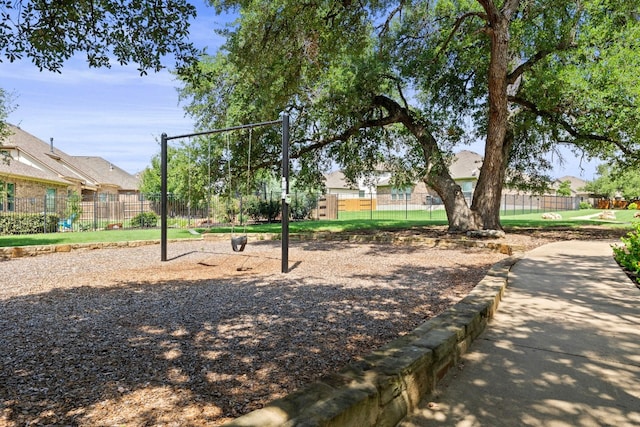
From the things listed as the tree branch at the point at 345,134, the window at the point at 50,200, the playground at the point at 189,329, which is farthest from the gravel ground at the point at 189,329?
the window at the point at 50,200

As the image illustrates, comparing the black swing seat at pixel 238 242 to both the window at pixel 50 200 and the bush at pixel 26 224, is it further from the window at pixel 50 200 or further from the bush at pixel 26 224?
the window at pixel 50 200

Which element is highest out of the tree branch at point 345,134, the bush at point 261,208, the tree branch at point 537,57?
the tree branch at point 537,57

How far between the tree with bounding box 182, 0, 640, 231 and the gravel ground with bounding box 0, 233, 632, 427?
4900mm

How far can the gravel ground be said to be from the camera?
232cm

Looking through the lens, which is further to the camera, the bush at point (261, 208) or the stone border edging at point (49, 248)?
the bush at point (261, 208)

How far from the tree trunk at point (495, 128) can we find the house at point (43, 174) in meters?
14.8

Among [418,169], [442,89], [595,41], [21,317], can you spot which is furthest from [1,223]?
[595,41]

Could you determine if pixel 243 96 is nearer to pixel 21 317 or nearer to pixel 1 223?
pixel 21 317

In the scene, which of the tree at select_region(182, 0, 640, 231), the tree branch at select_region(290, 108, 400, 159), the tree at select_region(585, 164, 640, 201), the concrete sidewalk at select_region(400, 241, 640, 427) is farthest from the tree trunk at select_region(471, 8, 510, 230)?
the tree at select_region(585, 164, 640, 201)

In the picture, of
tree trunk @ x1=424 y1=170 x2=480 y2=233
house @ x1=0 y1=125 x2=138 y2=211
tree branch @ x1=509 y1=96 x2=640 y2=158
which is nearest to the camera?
tree branch @ x1=509 y1=96 x2=640 y2=158

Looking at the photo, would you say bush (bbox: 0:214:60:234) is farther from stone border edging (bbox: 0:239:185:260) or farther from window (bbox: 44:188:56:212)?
stone border edging (bbox: 0:239:185:260)

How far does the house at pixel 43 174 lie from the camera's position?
19109 millimetres

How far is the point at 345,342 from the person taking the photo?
132 inches

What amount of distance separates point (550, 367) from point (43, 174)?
2551 centimetres
